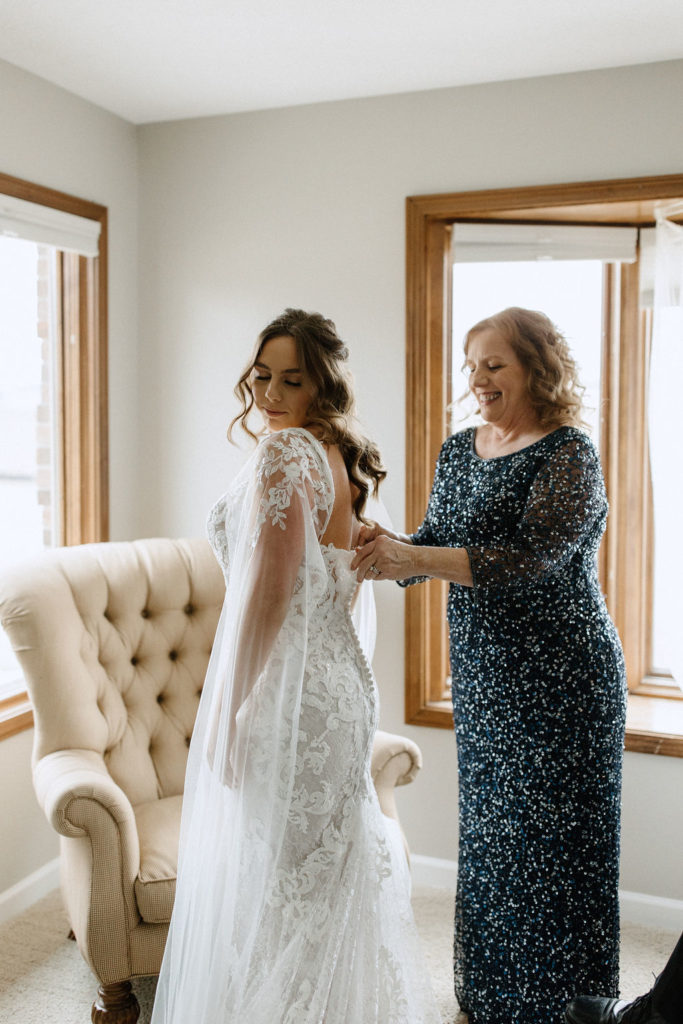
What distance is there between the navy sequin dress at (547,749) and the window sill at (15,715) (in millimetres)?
1510

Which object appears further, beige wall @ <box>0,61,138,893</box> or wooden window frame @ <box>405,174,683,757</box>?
wooden window frame @ <box>405,174,683,757</box>

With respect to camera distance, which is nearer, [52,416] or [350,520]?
[350,520]

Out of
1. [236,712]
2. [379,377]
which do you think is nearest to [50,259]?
[379,377]

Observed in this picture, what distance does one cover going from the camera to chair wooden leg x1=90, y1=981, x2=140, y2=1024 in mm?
2215

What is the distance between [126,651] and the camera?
2.70 meters

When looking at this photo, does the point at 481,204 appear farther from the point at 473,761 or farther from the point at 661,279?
the point at 473,761

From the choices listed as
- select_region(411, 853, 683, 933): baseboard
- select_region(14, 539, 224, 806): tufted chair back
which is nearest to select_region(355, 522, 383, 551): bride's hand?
select_region(14, 539, 224, 806): tufted chair back

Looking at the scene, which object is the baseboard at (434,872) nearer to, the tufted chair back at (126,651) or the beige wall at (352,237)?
the beige wall at (352,237)

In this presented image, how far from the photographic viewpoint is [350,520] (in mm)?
1844

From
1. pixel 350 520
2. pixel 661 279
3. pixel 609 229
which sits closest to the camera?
pixel 350 520

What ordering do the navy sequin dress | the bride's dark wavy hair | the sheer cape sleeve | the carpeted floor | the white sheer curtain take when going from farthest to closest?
1. the white sheer curtain
2. the carpeted floor
3. the navy sequin dress
4. the bride's dark wavy hair
5. the sheer cape sleeve

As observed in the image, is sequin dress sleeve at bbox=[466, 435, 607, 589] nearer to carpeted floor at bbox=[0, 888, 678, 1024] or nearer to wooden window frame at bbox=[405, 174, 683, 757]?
wooden window frame at bbox=[405, 174, 683, 757]

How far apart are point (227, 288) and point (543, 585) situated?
1.78 meters

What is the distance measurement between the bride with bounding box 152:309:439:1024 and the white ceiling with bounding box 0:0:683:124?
3.88 feet
